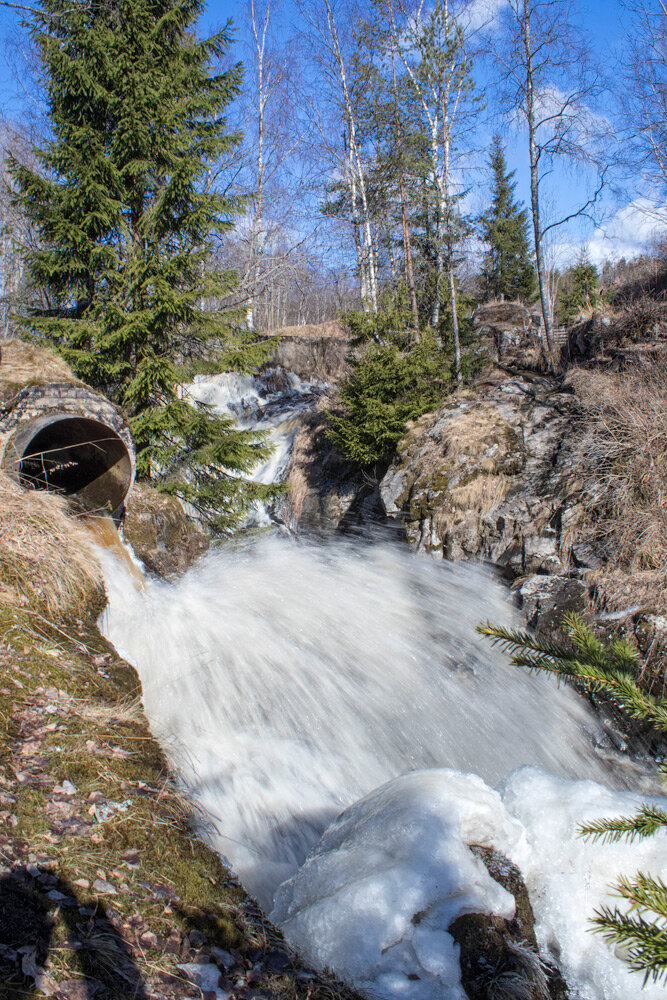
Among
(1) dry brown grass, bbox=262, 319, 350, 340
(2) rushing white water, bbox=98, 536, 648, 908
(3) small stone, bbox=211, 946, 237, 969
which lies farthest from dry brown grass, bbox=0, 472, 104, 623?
(1) dry brown grass, bbox=262, 319, 350, 340

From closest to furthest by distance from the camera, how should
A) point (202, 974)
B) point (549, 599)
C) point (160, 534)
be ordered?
point (202, 974)
point (549, 599)
point (160, 534)

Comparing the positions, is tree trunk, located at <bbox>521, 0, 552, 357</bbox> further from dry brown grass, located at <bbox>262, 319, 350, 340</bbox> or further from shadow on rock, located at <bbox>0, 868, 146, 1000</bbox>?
shadow on rock, located at <bbox>0, 868, 146, 1000</bbox>

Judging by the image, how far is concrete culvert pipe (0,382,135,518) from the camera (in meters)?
5.21

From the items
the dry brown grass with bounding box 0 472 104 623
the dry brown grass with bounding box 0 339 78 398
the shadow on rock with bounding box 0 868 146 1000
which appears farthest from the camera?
the dry brown grass with bounding box 0 339 78 398

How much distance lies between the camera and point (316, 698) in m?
4.83

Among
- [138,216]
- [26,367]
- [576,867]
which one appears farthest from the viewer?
[138,216]

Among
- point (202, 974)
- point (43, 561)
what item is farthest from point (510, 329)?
point (202, 974)

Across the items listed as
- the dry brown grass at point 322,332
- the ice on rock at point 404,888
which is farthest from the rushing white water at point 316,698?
the dry brown grass at point 322,332

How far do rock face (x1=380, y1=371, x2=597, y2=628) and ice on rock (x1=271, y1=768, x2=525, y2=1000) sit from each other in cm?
381

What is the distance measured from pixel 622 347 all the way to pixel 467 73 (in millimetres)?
8749

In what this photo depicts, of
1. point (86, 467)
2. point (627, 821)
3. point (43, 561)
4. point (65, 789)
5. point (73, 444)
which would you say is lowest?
point (65, 789)

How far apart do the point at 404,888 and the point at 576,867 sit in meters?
0.85

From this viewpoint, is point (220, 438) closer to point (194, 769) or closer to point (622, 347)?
point (194, 769)

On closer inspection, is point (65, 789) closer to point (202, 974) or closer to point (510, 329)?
point (202, 974)
